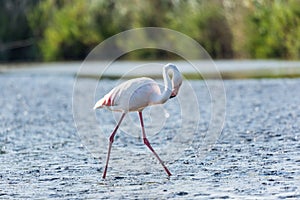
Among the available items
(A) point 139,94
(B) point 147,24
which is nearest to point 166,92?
(A) point 139,94

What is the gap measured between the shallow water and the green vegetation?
17041mm

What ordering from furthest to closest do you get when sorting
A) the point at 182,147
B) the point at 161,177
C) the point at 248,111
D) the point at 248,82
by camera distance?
the point at 248,82 < the point at 248,111 < the point at 182,147 < the point at 161,177

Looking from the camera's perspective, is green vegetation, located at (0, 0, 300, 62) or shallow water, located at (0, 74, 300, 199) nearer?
Result: shallow water, located at (0, 74, 300, 199)

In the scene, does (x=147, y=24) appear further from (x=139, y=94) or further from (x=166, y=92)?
(x=166, y=92)

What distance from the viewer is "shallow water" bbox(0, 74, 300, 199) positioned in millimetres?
8414

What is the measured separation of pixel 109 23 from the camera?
4572 centimetres

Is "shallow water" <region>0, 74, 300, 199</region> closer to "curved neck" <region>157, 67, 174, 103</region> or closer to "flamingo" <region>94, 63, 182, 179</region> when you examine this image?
"flamingo" <region>94, 63, 182, 179</region>

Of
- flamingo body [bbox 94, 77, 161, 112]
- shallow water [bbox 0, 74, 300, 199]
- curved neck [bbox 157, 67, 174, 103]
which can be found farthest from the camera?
flamingo body [bbox 94, 77, 161, 112]

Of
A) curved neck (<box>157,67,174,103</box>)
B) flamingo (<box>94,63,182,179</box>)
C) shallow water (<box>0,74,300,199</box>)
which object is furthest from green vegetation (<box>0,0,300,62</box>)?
curved neck (<box>157,67,174,103</box>)

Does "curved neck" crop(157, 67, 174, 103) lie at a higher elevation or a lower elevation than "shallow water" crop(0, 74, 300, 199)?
higher

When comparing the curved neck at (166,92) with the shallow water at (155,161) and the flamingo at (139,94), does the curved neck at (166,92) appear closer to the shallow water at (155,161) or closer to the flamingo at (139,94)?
the flamingo at (139,94)

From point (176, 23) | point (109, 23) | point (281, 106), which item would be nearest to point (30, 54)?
point (109, 23)

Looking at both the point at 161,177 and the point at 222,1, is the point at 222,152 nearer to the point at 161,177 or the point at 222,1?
the point at 161,177

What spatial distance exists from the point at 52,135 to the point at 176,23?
27.4 m
